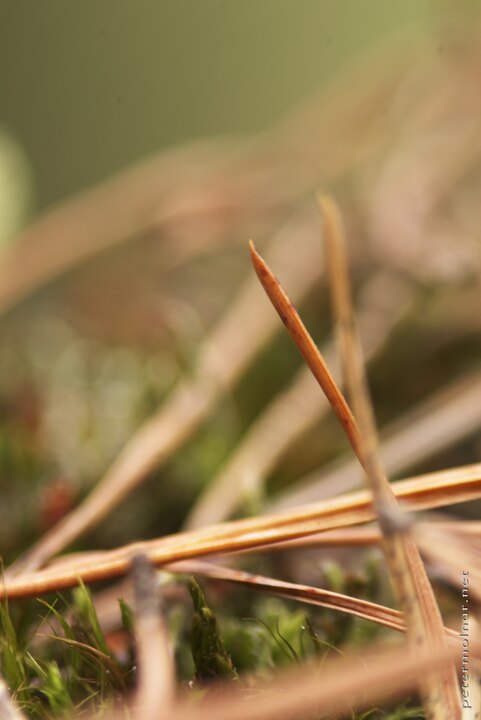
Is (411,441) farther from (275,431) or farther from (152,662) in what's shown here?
(152,662)

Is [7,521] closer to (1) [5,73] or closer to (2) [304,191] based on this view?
(2) [304,191]

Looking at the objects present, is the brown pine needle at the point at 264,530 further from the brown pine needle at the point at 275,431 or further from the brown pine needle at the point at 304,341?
the brown pine needle at the point at 275,431

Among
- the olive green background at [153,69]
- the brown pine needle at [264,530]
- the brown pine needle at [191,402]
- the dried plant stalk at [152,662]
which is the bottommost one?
the dried plant stalk at [152,662]

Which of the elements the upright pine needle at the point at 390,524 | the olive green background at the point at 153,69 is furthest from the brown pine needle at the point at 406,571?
the olive green background at the point at 153,69

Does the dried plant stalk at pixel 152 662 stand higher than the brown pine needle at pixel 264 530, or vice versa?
the brown pine needle at pixel 264 530

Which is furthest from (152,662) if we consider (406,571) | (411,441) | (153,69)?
(153,69)

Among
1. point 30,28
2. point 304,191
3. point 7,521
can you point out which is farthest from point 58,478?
point 30,28

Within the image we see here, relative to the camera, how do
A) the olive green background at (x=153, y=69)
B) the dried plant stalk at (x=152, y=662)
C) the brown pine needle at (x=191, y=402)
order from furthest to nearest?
the olive green background at (x=153, y=69), the brown pine needle at (x=191, y=402), the dried plant stalk at (x=152, y=662)
